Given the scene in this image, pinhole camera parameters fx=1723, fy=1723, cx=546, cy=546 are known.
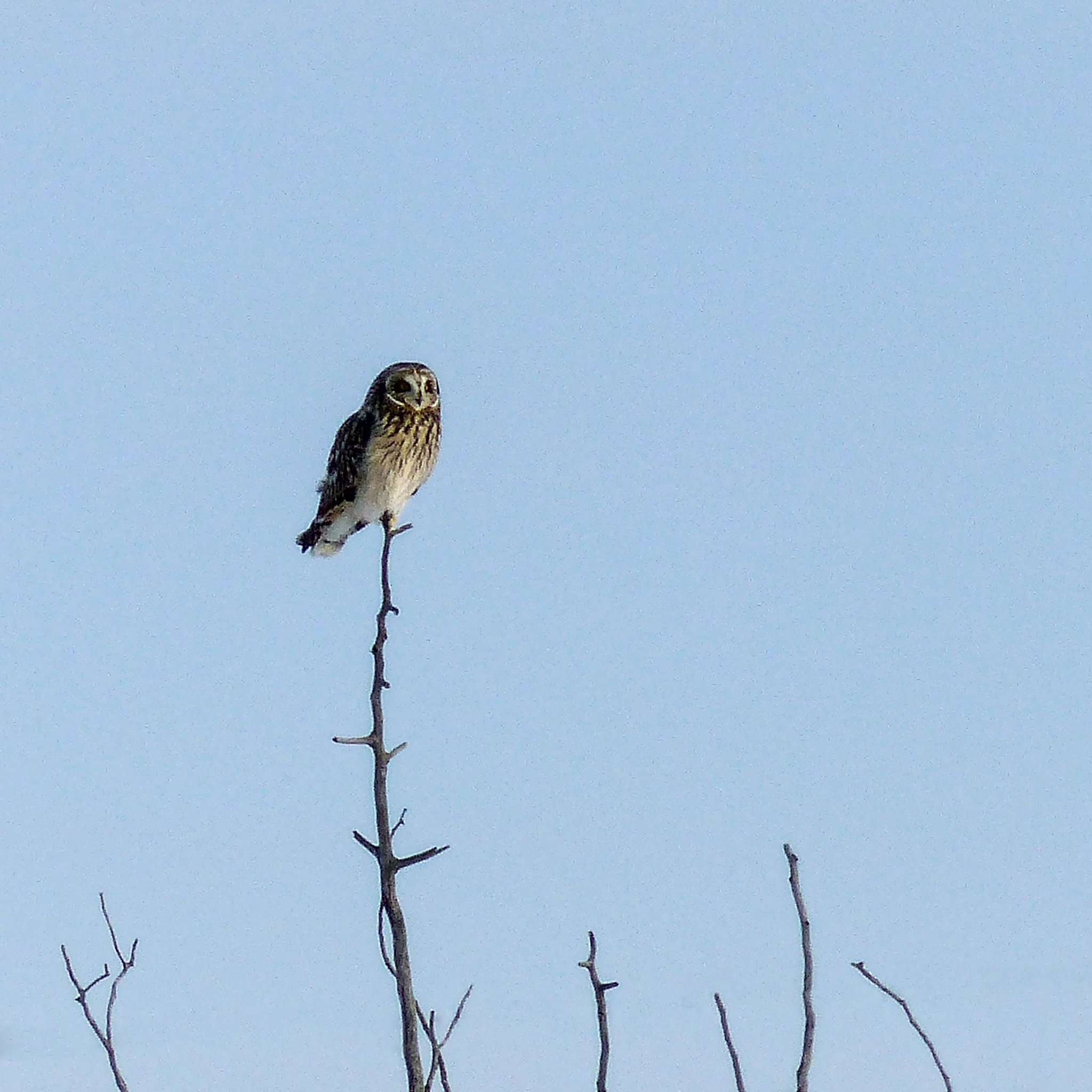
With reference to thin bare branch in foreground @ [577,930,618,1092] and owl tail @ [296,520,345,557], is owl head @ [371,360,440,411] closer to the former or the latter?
owl tail @ [296,520,345,557]

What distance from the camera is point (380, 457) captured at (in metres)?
12.7

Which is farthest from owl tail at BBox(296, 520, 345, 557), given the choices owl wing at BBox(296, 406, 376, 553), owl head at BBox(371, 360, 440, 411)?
owl head at BBox(371, 360, 440, 411)

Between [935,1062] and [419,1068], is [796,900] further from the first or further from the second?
[419,1068]

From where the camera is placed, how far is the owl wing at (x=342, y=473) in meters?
12.9

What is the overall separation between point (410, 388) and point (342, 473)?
0.82 metres

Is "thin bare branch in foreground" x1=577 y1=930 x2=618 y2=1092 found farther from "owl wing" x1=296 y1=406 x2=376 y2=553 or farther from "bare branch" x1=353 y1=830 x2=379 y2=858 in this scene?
"owl wing" x1=296 y1=406 x2=376 y2=553

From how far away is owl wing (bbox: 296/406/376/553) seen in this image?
12875 millimetres

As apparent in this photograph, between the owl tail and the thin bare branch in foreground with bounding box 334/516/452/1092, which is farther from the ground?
the owl tail

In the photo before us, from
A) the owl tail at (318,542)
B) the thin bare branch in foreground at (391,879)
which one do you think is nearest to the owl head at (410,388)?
the owl tail at (318,542)

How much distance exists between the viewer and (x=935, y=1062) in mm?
4055

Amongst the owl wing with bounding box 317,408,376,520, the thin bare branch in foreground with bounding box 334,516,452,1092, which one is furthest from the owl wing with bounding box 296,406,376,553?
the thin bare branch in foreground with bounding box 334,516,452,1092

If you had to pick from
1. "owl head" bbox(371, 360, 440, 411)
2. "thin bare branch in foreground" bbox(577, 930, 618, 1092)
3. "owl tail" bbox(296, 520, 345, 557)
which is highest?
"owl head" bbox(371, 360, 440, 411)

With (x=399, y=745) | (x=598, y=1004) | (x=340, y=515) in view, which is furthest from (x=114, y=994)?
(x=340, y=515)

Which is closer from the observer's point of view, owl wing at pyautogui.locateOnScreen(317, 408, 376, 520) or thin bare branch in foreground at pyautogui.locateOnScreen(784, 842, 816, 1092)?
thin bare branch in foreground at pyautogui.locateOnScreen(784, 842, 816, 1092)
